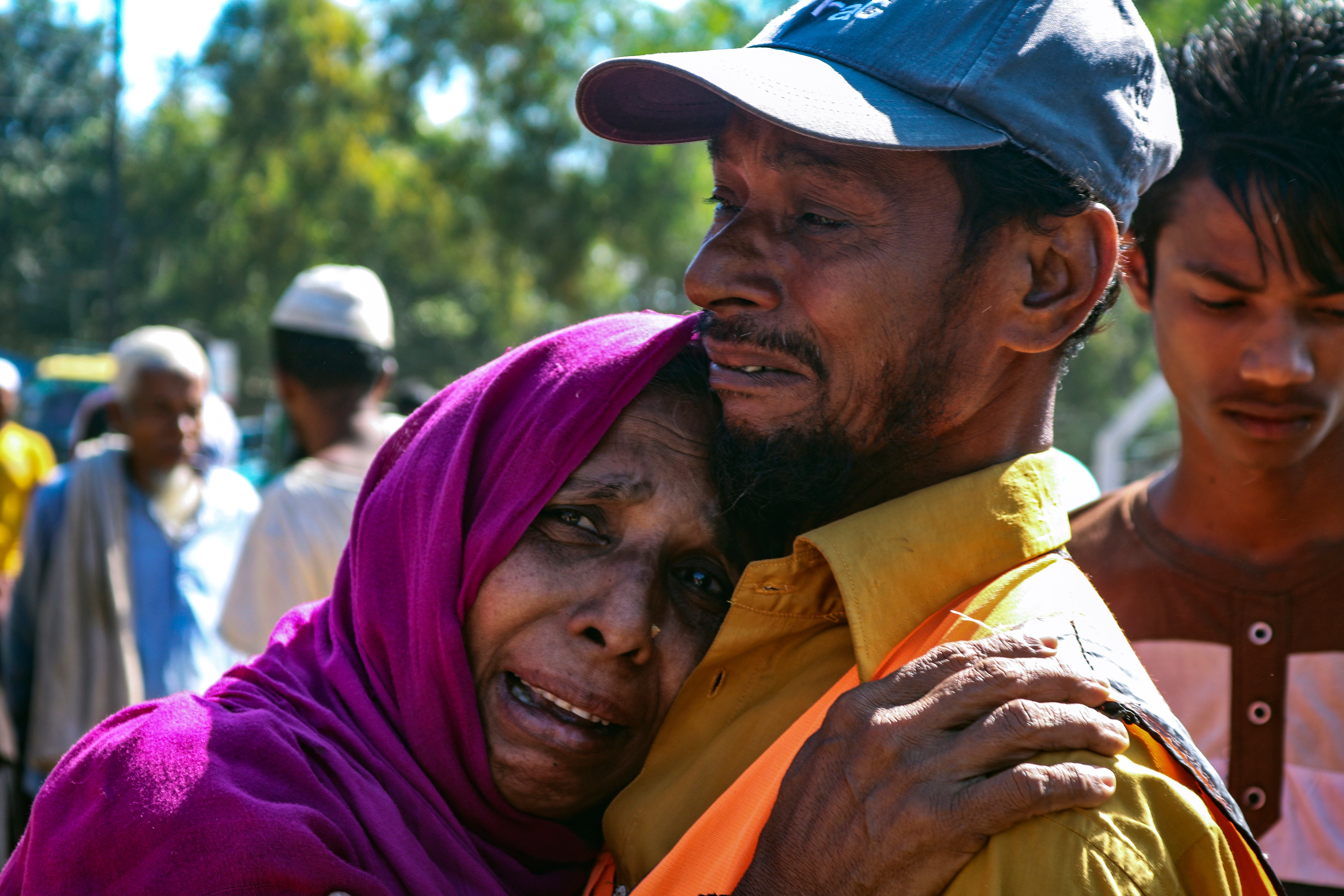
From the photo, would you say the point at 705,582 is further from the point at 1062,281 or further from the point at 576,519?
the point at 1062,281

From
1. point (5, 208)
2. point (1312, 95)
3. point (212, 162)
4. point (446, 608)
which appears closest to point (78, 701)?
point (446, 608)

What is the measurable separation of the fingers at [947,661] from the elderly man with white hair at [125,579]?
13.3 feet

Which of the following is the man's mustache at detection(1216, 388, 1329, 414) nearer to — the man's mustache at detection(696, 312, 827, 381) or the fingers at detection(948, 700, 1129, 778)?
the man's mustache at detection(696, 312, 827, 381)

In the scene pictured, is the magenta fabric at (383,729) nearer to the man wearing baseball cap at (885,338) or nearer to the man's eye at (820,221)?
the man wearing baseball cap at (885,338)

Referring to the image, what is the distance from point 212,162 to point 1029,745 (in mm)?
30502

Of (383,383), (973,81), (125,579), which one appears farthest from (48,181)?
(973,81)

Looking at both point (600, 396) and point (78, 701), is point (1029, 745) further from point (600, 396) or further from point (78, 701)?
point (78, 701)

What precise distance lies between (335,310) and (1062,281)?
3.51 meters

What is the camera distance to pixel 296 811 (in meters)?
1.79

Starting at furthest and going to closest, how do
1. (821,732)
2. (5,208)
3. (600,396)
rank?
(5,208)
(600,396)
(821,732)

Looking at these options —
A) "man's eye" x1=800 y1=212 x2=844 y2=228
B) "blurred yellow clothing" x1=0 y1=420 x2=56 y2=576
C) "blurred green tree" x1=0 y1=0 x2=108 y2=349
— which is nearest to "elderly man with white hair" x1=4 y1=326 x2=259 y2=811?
"blurred yellow clothing" x1=0 y1=420 x2=56 y2=576

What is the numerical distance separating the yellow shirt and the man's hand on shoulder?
12cm

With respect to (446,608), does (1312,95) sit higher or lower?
higher

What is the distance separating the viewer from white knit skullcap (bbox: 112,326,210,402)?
564 cm
